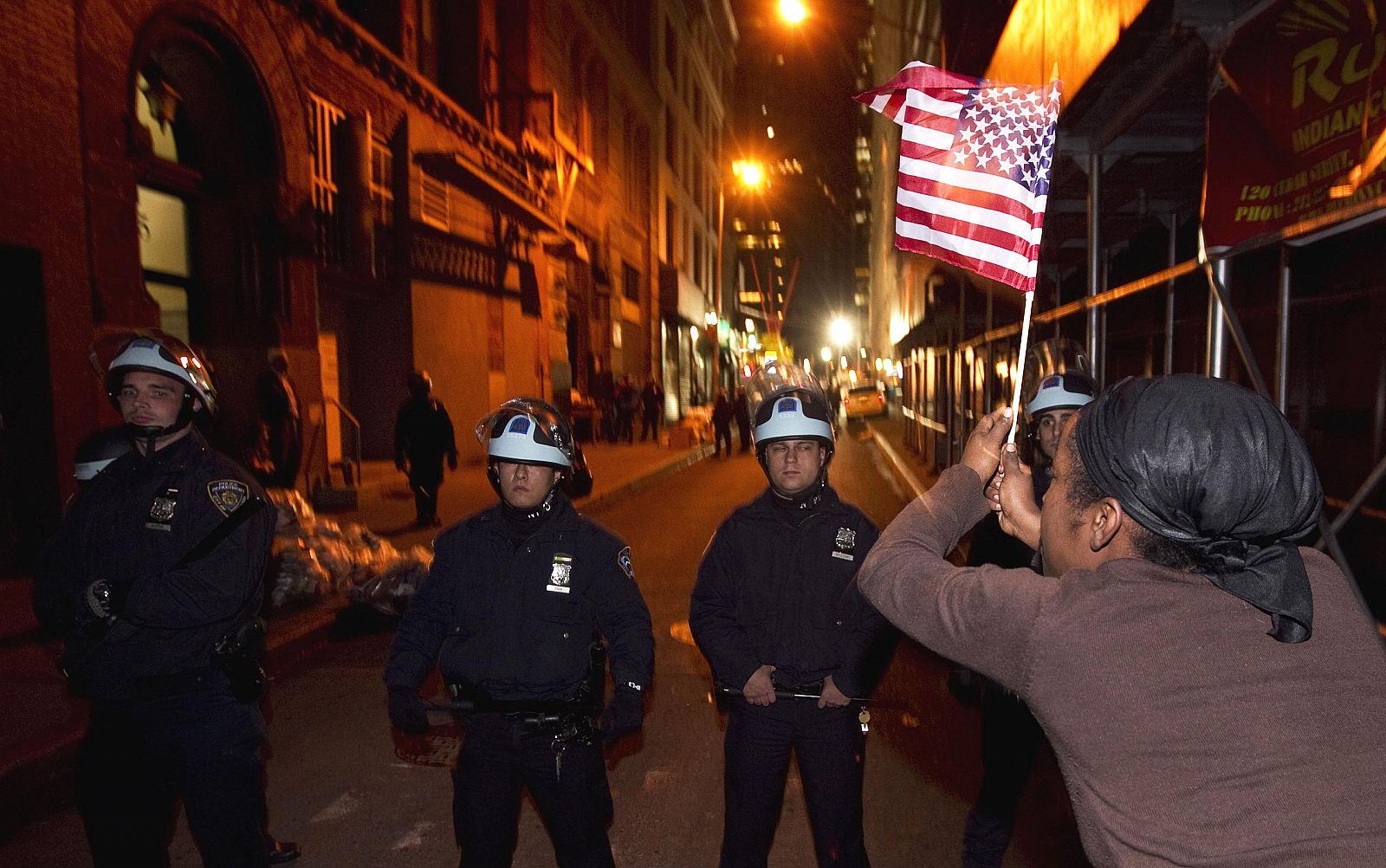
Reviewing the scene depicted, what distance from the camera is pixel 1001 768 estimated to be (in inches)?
118

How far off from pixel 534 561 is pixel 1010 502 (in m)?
1.59

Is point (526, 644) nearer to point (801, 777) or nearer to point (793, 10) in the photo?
point (801, 777)

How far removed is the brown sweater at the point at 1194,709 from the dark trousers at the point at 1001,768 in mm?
1804

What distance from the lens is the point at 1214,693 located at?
3.69 feet

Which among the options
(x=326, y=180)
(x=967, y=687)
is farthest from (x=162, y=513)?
(x=326, y=180)

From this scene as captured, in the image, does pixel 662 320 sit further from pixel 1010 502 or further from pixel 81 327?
pixel 1010 502

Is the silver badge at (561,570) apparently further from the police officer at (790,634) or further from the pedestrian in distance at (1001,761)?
the pedestrian in distance at (1001,761)

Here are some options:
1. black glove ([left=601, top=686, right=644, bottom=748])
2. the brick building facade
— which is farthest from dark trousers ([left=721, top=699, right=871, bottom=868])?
the brick building facade

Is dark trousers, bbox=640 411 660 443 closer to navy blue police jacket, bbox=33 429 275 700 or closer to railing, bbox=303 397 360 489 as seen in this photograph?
railing, bbox=303 397 360 489

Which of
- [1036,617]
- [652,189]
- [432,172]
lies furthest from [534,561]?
[652,189]

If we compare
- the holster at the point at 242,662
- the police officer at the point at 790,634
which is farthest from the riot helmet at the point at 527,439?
the holster at the point at 242,662

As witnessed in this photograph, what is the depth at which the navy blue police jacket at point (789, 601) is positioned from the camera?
2.78 m

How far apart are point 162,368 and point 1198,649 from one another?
308 centimetres

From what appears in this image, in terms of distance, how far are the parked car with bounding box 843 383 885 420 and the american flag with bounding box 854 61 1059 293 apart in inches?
1390
